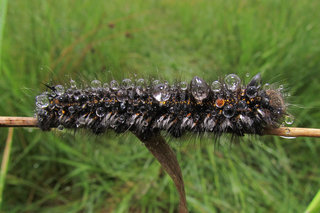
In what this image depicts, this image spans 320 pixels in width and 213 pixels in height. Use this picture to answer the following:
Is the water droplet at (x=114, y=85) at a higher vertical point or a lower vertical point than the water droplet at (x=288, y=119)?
higher

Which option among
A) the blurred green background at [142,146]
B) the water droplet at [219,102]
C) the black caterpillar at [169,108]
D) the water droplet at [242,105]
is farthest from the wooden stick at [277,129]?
the blurred green background at [142,146]

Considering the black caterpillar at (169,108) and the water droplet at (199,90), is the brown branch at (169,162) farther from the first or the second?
the water droplet at (199,90)

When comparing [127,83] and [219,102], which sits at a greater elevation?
[127,83]

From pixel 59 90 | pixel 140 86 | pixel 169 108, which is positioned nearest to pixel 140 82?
pixel 140 86

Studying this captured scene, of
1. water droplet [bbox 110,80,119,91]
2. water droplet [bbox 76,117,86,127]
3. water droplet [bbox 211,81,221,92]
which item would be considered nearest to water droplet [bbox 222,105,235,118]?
water droplet [bbox 211,81,221,92]

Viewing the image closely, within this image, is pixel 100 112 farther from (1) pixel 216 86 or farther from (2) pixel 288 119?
(2) pixel 288 119

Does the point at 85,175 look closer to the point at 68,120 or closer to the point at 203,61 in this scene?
the point at 68,120
